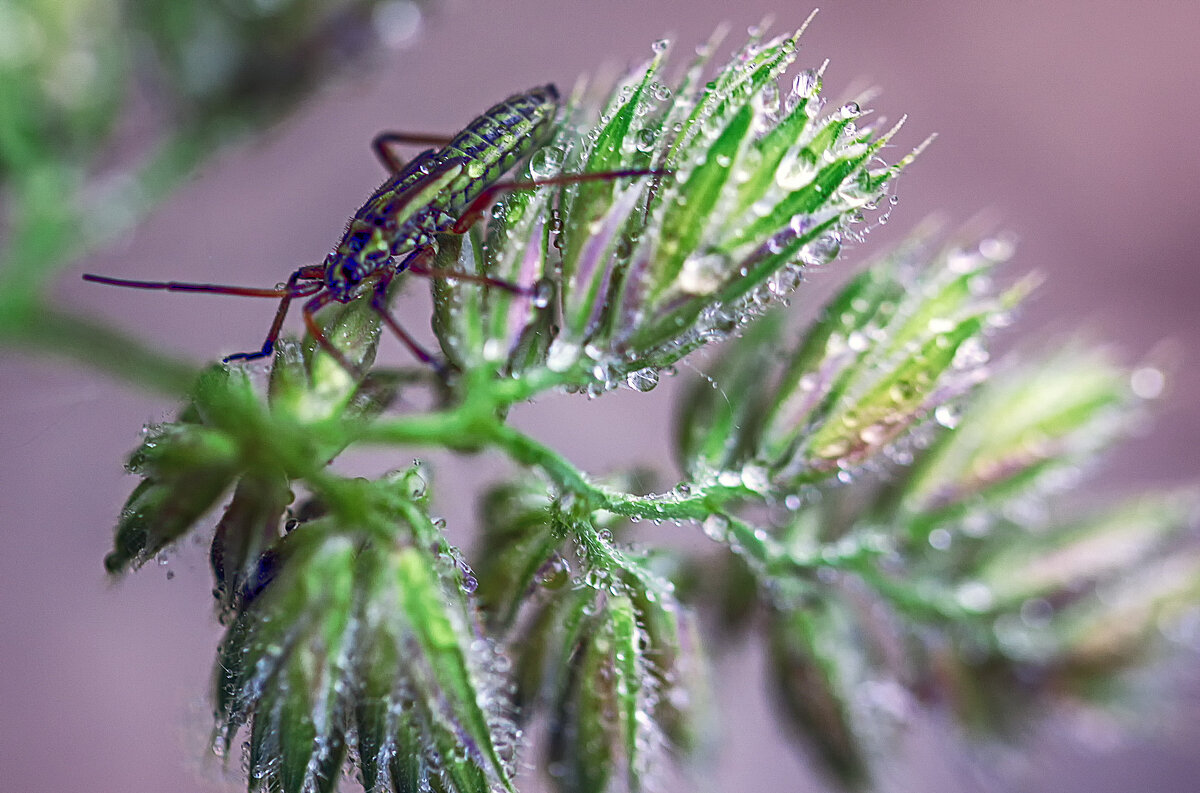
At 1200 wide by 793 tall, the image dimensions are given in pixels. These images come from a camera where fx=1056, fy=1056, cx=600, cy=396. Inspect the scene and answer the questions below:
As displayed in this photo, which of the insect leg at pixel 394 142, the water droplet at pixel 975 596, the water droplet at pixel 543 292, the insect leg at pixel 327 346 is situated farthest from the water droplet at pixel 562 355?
the water droplet at pixel 975 596

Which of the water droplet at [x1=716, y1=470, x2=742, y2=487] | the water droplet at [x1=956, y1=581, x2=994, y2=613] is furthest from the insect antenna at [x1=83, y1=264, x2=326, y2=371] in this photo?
the water droplet at [x1=956, y1=581, x2=994, y2=613]

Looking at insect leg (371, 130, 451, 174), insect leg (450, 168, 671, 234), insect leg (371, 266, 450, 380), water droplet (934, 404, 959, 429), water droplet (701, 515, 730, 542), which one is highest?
insect leg (371, 130, 451, 174)

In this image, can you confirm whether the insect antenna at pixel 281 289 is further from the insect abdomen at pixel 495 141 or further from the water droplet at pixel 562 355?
the water droplet at pixel 562 355

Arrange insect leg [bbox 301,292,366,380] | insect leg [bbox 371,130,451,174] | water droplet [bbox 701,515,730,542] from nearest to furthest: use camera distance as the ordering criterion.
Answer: insect leg [bbox 301,292,366,380] < water droplet [bbox 701,515,730,542] < insect leg [bbox 371,130,451,174]

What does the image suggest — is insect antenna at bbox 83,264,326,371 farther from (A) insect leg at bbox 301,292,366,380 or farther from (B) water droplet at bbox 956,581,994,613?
(B) water droplet at bbox 956,581,994,613

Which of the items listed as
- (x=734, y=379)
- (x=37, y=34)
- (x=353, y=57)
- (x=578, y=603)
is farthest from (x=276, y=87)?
(x=578, y=603)

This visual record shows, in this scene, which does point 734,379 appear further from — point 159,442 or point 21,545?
point 21,545
